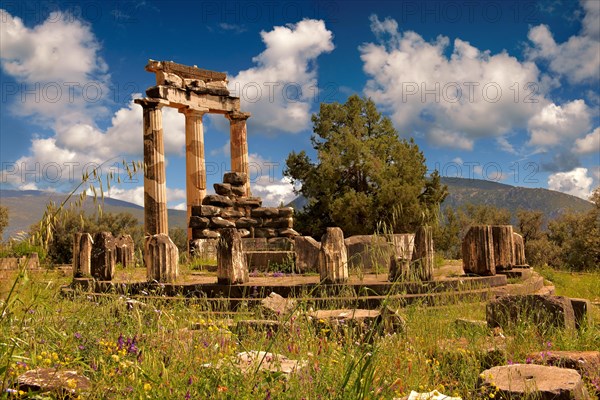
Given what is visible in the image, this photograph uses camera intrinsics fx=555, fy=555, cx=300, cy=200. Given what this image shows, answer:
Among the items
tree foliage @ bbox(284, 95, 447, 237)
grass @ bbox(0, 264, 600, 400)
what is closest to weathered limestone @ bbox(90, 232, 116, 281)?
grass @ bbox(0, 264, 600, 400)

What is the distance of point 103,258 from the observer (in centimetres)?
1261

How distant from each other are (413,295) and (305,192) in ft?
86.6

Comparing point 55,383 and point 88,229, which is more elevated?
point 88,229

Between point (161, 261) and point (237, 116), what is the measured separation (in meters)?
15.5

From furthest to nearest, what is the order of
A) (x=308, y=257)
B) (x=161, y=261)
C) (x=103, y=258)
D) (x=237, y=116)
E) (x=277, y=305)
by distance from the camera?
(x=237, y=116) → (x=308, y=257) → (x=103, y=258) → (x=161, y=261) → (x=277, y=305)

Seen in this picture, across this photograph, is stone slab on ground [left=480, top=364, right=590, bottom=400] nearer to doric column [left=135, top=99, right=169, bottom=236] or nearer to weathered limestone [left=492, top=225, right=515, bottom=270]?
weathered limestone [left=492, top=225, right=515, bottom=270]

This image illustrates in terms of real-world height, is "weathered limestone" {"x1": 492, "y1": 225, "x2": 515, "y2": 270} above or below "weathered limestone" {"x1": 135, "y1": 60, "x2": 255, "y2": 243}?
below

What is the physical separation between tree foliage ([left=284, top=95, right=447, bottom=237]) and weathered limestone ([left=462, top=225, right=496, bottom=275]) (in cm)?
1927

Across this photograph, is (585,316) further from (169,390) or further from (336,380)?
(169,390)

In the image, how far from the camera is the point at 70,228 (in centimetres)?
4778

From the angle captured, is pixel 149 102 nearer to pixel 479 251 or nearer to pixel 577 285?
pixel 479 251

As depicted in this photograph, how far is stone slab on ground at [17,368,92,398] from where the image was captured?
379 centimetres

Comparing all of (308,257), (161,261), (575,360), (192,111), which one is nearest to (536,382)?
(575,360)

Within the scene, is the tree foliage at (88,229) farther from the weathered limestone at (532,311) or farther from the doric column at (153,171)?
the weathered limestone at (532,311)
